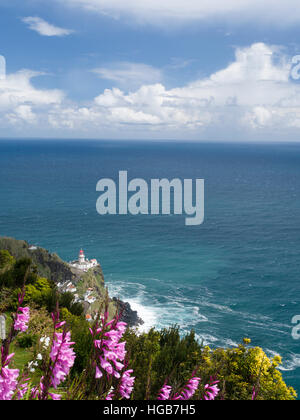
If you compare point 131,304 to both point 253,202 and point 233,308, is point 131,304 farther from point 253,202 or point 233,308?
point 253,202

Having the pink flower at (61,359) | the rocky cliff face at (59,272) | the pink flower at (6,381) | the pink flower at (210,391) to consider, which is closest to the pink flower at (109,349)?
the pink flower at (61,359)

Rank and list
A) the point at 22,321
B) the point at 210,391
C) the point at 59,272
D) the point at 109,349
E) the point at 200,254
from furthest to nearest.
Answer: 1. the point at 200,254
2. the point at 59,272
3. the point at 210,391
4. the point at 22,321
5. the point at 109,349

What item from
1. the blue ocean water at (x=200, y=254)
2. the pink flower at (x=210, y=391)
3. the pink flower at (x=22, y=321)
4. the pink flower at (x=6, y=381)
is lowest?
the blue ocean water at (x=200, y=254)

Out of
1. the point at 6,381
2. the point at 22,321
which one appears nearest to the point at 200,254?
the point at 22,321

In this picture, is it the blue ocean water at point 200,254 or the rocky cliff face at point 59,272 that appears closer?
the blue ocean water at point 200,254

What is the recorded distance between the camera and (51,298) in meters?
16.4

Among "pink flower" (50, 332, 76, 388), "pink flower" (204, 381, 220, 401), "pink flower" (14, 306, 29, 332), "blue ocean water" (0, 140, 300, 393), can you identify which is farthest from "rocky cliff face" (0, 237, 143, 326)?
"pink flower" (50, 332, 76, 388)

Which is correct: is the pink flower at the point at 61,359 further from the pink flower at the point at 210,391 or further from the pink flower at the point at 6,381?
the pink flower at the point at 210,391

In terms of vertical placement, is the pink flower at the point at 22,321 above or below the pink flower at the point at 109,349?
above

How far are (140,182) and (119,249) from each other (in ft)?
296

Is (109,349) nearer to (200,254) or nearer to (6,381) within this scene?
(6,381)

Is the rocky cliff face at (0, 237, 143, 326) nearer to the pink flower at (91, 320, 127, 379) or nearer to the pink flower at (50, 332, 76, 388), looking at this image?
the pink flower at (91, 320, 127, 379)

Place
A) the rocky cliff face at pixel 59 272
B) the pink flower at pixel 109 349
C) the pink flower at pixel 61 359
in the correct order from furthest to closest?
the rocky cliff face at pixel 59 272
the pink flower at pixel 109 349
the pink flower at pixel 61 359
